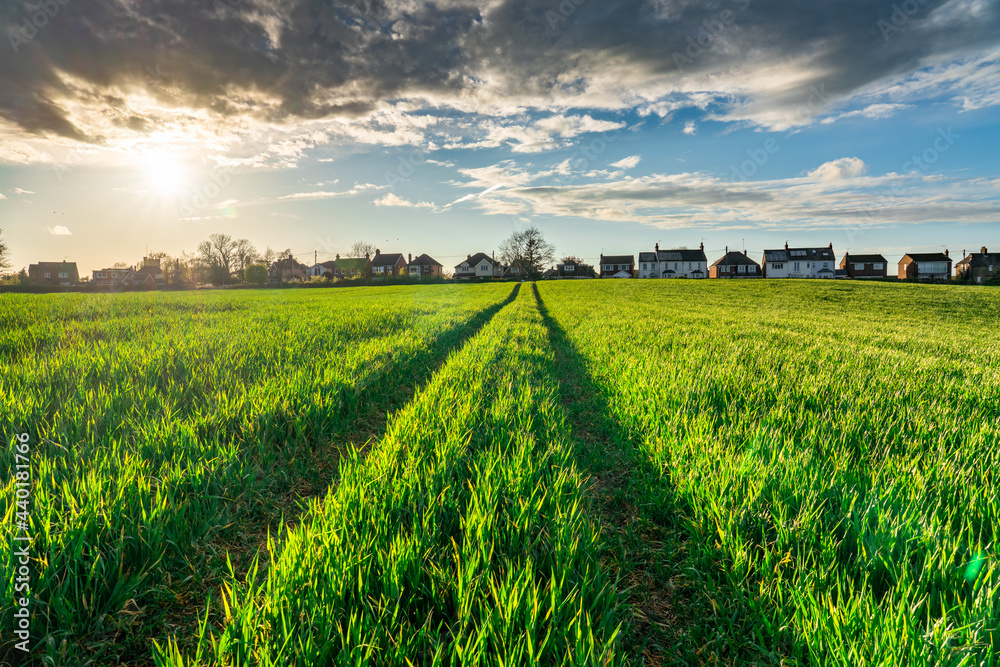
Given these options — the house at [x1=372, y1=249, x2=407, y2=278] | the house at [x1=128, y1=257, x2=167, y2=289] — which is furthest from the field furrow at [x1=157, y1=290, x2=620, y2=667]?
the house at [x1=128, y1=257, x2=167, y2=289]

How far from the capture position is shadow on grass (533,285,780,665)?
221 cm

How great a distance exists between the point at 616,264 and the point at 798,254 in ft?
161

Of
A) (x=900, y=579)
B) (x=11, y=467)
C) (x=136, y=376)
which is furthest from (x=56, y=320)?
(x=900, y=579)

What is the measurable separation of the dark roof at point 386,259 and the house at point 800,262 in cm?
10761

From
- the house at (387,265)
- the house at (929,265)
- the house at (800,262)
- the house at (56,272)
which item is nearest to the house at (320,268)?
the house at (387,265)

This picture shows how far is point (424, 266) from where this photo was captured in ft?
436

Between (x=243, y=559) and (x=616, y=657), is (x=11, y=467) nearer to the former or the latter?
(x=243, y=559)

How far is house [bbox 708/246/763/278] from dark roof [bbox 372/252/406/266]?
Answer: 96186mm

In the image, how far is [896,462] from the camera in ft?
11.0

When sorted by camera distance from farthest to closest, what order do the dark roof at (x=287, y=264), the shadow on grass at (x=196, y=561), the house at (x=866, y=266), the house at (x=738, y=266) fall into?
the dark roof at (x=287, y=264), the house at (x=738, y=266), the house at (x=866, y=266), the shadow on grass at (x=196, y=561)

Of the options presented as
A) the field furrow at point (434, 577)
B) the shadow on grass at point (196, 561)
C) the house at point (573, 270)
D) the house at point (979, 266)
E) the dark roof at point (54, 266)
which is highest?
the dark roof at point (54, 266)

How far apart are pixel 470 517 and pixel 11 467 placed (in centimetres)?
390

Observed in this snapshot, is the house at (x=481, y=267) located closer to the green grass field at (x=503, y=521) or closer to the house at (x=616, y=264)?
the house at (x=616, y=264)

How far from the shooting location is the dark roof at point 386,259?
126 meters
